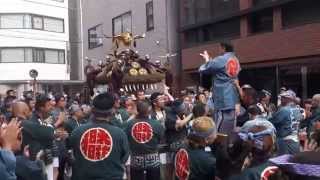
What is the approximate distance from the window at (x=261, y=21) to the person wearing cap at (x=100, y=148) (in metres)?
13.9

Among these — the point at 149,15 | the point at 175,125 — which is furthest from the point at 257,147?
the point at 149,15

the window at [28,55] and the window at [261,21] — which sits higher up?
the window at [28,55]

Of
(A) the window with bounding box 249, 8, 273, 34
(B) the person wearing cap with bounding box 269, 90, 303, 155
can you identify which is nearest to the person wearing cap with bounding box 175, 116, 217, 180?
(B) the person wearing cap with bounding box 269, 90, 303, 155

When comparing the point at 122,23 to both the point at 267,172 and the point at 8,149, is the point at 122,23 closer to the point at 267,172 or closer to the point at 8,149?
the point at 8,149

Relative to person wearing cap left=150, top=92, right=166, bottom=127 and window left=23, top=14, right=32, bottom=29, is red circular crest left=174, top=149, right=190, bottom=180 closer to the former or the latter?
person wearing cap left=150, top=92, right=166, bottom=127

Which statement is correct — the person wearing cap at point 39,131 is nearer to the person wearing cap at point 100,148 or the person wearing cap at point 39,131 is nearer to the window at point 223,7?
the person wearing cap at point 100,148

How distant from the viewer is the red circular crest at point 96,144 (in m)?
5.91

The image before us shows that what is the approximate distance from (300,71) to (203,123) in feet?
42.6

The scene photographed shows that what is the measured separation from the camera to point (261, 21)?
65.2 ft

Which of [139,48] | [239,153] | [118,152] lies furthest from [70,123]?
[139,48]

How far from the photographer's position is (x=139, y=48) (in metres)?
29.3

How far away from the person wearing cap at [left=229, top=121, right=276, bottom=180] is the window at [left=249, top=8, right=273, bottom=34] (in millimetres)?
15420

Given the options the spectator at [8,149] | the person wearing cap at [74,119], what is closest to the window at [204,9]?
the person wearing cap at [74,119]

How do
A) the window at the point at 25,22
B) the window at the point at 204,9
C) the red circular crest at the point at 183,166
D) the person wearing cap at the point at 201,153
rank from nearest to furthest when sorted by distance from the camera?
1. the person wearing cap at the point at 201,153
2. the red circular crest at the point at 183,166
3. the window at the point at 204,9
4. the window at the point at 25,22
